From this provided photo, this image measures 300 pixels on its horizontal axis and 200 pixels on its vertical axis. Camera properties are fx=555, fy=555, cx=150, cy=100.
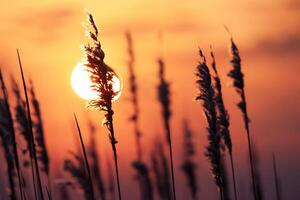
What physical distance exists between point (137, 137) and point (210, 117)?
11.2 feet

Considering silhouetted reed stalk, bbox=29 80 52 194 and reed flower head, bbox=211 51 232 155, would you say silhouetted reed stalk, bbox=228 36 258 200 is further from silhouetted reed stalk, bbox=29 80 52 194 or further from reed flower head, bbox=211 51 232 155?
silhouetted reed stalk, bbox=29 80 52 194

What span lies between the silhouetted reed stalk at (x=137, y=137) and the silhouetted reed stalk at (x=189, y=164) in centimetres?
80

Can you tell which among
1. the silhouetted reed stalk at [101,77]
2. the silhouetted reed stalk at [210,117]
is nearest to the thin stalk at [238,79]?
the silhouetted reed stalk at [210,117]

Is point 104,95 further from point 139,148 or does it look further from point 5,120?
point 139,148

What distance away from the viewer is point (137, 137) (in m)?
8.69

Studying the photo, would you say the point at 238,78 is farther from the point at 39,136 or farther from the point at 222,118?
the point at 39,136

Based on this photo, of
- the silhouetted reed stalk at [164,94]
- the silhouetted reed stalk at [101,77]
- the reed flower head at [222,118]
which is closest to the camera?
the silhouetted reed stalk at [101,77]

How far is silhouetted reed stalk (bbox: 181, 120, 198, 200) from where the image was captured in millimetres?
8586

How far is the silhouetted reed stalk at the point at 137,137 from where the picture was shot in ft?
26.7

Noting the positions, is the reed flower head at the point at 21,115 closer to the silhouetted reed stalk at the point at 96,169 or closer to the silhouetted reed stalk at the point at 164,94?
the silhouetted reed stalk at the point at 96,169

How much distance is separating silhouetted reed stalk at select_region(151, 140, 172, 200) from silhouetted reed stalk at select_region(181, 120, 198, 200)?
788mm

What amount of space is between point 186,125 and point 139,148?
1.65m

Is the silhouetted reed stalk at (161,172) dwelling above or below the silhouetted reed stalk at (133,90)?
below

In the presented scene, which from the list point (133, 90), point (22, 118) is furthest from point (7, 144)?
point (133, 90)
